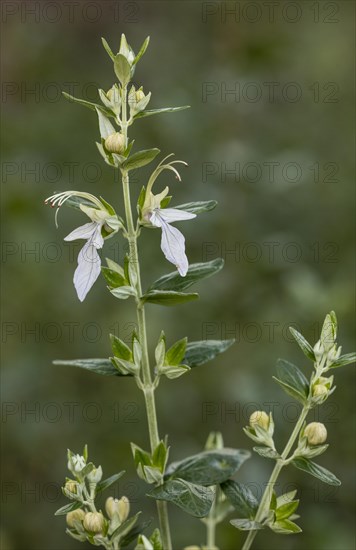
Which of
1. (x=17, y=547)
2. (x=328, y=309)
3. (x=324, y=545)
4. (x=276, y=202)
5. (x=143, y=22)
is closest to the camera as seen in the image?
(x=324, y=545)

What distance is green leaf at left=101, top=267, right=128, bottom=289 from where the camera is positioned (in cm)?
103

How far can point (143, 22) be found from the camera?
3.85m

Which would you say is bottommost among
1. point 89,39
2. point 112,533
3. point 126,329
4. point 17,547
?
point 17,547

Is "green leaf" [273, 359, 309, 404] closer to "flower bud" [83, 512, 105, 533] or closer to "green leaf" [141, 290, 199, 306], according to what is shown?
"green leaf" [141, 290, 199, 306]

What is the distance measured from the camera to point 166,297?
1.03 m

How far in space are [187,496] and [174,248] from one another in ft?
1.07

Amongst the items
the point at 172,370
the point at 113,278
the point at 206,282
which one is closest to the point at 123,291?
the point at 113,278

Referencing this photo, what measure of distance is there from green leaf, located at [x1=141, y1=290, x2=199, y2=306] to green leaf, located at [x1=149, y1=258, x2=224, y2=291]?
0.04m

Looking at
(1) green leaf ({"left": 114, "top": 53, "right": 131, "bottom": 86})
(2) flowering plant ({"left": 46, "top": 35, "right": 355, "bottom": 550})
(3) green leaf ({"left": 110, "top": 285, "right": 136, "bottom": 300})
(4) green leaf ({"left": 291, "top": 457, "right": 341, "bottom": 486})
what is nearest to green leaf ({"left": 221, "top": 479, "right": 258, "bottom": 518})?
(2) flowering plant ({"left": 46, "top": 35, "right": 355, "bottom": 550})

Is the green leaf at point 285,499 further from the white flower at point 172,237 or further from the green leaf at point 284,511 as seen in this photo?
the white flower at point 172,237

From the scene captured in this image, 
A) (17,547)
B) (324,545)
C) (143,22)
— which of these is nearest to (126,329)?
(17,547)

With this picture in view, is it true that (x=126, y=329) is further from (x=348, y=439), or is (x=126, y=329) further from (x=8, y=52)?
(x=8, y=52)

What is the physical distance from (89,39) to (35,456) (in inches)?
96.5

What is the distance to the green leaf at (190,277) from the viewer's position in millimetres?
1074
